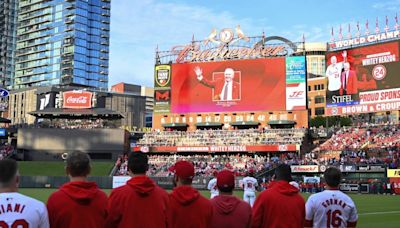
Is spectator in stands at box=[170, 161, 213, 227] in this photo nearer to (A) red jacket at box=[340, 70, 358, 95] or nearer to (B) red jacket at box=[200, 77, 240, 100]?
(A) red jacket at box=[340, 70, 358, 95]

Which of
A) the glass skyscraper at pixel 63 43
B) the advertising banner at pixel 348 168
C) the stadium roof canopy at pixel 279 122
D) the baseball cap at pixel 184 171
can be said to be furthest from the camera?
the glass skyscraper at pixel 63 43

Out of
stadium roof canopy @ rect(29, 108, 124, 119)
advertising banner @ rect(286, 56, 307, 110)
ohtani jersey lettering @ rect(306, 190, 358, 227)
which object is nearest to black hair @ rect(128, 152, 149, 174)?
ohtani jersey lettering @ rect(306, 190, 358, 227)

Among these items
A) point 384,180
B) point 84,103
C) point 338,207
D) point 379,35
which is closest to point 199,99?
point 84,103

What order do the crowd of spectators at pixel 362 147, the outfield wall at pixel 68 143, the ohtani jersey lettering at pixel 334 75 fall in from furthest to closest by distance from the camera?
the outfield wall at pixel 68 143
the ohtani jersey lettering at pixel 334 75
the crowd of spectators at pixel 362 147

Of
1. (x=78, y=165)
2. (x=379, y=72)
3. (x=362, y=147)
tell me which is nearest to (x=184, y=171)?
(x=78, y=165)

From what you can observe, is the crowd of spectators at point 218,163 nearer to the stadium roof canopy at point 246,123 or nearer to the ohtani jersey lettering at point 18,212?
the stadium roof canopy at point 246,123

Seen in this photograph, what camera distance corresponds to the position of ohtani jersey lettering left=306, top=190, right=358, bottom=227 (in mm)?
6898

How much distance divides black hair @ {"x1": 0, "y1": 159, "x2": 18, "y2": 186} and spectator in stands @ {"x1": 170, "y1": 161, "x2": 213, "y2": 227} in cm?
210

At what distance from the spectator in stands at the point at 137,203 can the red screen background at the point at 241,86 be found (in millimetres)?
60548

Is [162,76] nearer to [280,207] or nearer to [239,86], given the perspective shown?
[239,86]

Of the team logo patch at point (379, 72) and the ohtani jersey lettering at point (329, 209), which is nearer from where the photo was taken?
the ohtani jersey lettering at point (329, 209)

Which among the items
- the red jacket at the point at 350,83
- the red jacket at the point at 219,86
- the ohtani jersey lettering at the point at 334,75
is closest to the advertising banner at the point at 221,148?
the red jacket at the point at 219,86

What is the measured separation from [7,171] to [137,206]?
1.59 metres

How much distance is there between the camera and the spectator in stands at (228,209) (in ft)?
21.5
